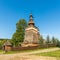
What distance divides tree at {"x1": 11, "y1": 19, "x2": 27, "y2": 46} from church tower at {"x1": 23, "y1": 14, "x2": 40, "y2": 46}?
5.60 metres

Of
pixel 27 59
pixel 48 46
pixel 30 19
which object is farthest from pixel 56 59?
pixel 30 19

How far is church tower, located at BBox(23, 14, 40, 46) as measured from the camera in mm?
58928

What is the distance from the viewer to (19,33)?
67000 millimetres

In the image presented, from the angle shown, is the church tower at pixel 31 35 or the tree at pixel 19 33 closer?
the church tower at pixel 31 35

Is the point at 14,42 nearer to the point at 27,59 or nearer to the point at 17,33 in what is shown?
the point at 17,33

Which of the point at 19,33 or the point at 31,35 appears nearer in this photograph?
the point at 31,35

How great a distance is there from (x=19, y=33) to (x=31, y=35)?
8.63 m

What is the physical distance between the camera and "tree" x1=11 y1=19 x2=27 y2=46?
66.3 metres

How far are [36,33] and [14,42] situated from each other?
11.7 m

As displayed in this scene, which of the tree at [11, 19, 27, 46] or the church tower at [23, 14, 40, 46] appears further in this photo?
the tree at [11, 19, 27, 46]

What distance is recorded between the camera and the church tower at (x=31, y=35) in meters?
58.9

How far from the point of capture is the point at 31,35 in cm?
6041

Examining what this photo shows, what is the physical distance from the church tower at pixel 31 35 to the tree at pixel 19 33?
5.60 metres

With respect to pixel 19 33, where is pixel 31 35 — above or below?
below
